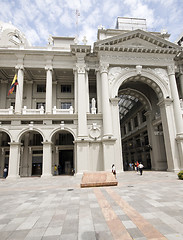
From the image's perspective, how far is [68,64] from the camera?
25422 mm

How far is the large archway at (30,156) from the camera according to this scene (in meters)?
24.8

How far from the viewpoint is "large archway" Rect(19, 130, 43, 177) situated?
81.3ft

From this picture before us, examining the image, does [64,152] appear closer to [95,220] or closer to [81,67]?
[81,67]

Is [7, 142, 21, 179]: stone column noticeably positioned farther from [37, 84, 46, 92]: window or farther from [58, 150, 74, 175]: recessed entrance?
[37, 84, 46, 92]: window

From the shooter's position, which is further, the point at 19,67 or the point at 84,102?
the point at 19,67

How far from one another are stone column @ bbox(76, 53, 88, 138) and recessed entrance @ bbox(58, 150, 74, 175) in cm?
681

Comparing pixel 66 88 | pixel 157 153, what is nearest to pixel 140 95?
pixel 157 153

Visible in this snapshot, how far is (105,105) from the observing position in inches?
895

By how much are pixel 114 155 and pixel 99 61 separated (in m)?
14.7

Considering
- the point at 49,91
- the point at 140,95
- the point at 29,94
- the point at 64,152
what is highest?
the point at 140,95

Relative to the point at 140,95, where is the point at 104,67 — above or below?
above

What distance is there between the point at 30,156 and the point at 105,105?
14398 mm

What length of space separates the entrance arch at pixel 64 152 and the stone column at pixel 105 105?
7.34m

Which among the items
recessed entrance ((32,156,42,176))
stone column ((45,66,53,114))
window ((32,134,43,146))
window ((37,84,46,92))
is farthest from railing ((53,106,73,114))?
recessed entrance ((32,156,42,176))
